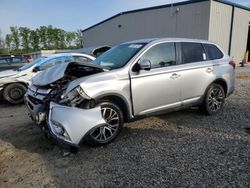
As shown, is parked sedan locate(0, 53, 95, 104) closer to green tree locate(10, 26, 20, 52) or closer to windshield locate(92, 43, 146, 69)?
windshield locate(92, 43, 146, 69)

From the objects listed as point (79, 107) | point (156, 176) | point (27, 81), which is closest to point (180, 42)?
point (79, 107)

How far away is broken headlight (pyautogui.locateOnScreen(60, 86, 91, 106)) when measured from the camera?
3.51 m

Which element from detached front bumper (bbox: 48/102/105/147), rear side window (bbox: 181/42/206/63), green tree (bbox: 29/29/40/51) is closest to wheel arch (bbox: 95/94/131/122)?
detached front bumper (bbox: 48/102/105/147)

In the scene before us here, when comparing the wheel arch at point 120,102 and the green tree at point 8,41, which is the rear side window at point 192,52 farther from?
the green tree at point 8,41

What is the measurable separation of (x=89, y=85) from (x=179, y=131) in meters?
2.04

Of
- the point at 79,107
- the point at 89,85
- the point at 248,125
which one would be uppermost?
the point at 89,85

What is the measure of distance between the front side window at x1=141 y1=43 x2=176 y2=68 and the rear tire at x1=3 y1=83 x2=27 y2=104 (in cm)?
487

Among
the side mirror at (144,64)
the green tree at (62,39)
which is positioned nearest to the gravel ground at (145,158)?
the side mirror at (144,64)

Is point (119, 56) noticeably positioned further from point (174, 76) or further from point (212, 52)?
point (212, 52)

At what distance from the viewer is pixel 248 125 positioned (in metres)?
4.73

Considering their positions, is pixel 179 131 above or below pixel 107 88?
below

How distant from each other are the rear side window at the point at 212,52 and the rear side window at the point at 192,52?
0.54 feet

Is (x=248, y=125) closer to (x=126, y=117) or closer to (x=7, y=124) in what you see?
(x=126, y=117)

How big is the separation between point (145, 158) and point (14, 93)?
5.52 meters
